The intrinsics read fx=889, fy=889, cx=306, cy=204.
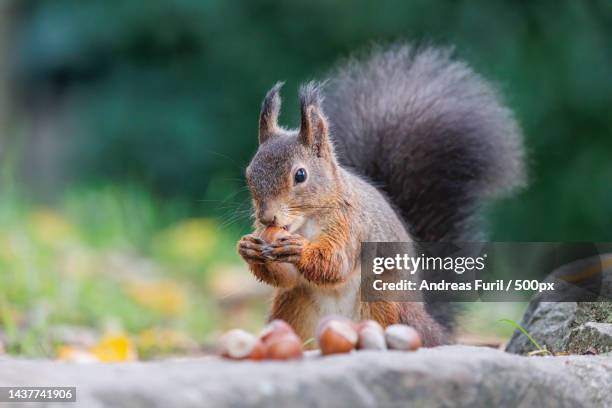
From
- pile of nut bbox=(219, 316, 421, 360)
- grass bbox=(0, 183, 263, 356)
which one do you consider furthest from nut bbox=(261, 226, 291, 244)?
grass bbox=(0, 183, 263, 356)

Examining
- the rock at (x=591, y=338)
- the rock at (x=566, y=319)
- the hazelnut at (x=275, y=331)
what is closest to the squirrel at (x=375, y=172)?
the rock at (x=566, y=319)

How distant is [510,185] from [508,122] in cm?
20

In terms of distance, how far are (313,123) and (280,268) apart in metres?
0.38

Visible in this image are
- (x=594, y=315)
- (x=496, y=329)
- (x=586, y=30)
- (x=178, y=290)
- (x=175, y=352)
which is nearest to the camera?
(x=594, y=315)

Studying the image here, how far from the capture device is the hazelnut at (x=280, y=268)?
204 centimetres

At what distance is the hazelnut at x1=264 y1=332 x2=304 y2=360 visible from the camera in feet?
4.89

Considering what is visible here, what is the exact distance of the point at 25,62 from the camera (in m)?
5.88

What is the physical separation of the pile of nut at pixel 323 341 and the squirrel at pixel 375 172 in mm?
416

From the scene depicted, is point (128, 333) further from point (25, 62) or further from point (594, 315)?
point (25, 62)

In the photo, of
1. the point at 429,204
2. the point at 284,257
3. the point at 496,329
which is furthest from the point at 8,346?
the point at 496,329

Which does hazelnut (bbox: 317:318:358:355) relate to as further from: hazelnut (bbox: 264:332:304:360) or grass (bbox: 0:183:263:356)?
grass (bbox: 0:183:263:356)

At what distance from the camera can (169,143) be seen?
554cm

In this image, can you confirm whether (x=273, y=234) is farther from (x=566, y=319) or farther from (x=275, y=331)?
(x=566, y=319)

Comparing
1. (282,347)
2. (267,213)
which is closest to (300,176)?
(267,213)
